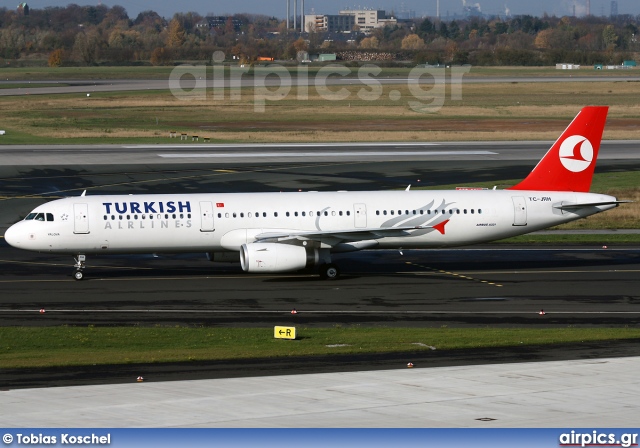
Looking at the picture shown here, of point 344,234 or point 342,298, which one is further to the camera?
point 344,234

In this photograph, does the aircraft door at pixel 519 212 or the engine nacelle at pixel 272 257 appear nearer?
the engine nacelle at pixel 272 257

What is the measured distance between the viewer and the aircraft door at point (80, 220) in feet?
160

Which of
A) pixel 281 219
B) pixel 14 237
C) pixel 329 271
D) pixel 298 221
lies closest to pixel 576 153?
pixel 329 271

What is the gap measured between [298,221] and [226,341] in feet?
47.0

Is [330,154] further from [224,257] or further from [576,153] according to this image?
[224,257]

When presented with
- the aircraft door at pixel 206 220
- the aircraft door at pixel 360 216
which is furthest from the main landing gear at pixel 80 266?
the aircraft door at pixel 360 216

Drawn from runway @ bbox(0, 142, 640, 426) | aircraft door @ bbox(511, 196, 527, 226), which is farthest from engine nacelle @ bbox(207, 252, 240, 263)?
aircraft door @ bbox(511, 196, 527, 226)

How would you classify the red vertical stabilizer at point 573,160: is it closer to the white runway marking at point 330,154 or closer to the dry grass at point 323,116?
the white runway marking at point 330,154

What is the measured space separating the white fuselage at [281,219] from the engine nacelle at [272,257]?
57.3 inches

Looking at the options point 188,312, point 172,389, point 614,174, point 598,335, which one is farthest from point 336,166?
point 172,389

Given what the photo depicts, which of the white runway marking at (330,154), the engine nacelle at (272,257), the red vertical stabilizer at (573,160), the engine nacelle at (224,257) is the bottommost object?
the engine nacelle at (224,257)

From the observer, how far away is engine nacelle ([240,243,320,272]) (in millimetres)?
47750

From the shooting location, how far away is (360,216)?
1981 inches

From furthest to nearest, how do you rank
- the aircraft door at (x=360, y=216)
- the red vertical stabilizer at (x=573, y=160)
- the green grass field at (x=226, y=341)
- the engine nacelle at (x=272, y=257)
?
the red vertical stabilizer at (x=573, y=160) < the aircraft door at (x=360, y=216) < the engine nacelle at (x=272, y=257) < the green grass field at (x=226, y=341)
